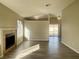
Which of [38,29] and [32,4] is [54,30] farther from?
[32,4]

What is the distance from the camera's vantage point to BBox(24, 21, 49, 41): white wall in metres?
11.0

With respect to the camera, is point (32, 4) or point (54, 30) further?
point (54, 30)

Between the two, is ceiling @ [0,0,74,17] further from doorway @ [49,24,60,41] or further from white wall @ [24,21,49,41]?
doorway @ [49,24,60,41]

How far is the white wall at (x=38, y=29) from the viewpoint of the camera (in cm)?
1101

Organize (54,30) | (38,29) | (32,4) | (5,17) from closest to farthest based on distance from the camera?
(5,17), (32,4), (38,29), (54,30)

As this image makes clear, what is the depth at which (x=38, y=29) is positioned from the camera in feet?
36.3

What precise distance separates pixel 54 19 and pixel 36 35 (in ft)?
10.1

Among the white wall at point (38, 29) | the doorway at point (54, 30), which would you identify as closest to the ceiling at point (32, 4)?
the white wall at point (38, 29)

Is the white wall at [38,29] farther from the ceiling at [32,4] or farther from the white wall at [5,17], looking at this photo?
the white wall at [5,17]

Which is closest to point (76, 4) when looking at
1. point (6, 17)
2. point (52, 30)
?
point (6, 17)

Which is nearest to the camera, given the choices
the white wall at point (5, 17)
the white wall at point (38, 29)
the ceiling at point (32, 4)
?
the white wall at point (5, 17)

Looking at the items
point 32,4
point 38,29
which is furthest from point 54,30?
point 32,4

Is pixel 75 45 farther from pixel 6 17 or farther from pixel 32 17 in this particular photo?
pixel 32 17

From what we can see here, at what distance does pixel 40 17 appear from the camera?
11.0m
